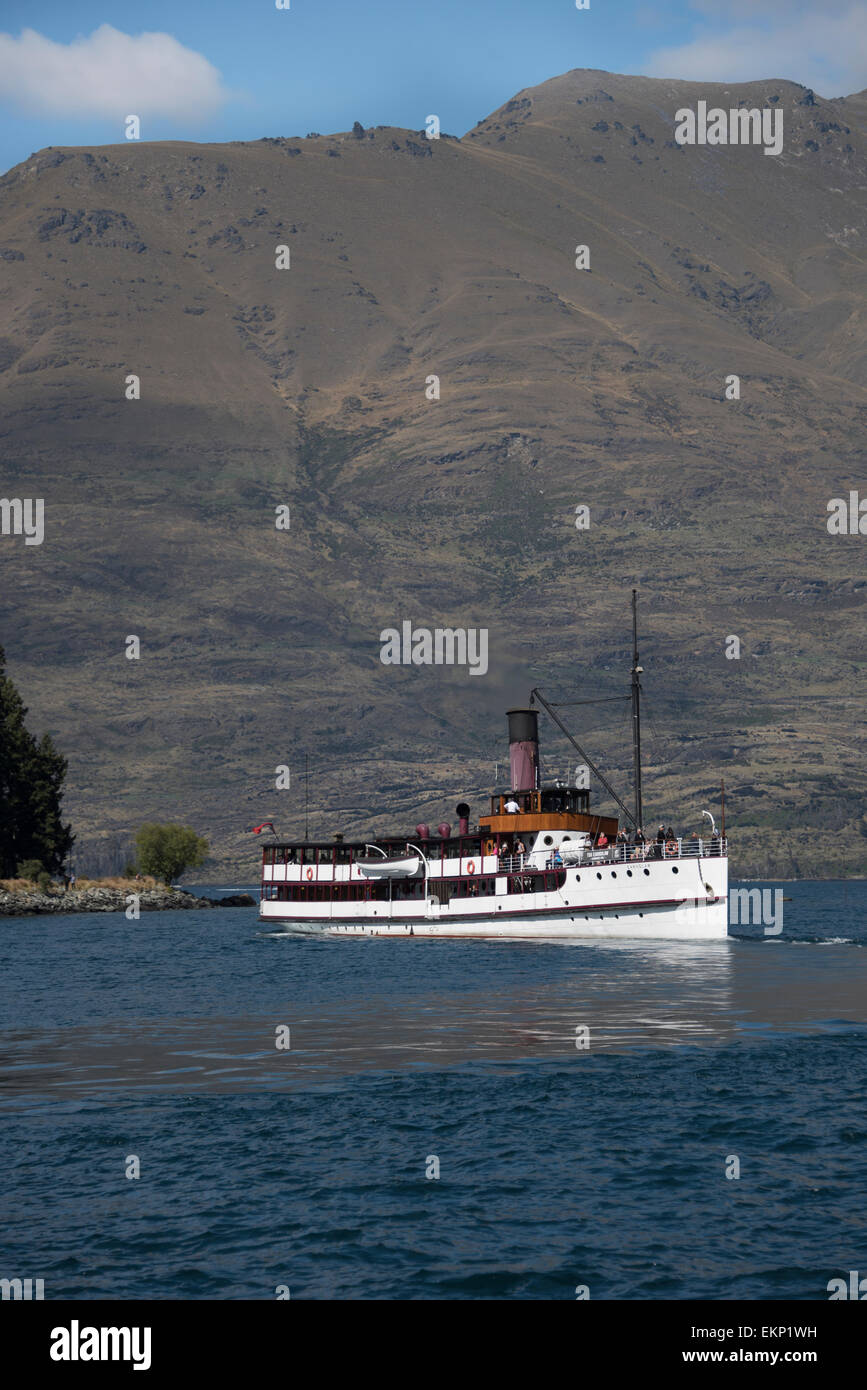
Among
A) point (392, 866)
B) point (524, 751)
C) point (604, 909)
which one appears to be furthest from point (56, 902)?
point (604, 909)

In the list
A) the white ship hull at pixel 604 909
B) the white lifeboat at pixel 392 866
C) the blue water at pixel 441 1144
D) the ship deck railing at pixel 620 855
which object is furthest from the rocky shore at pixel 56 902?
the blue water at pixel 441 1144

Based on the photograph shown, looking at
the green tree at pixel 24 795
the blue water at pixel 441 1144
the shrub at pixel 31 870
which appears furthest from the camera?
the shrub at pixel 31 870

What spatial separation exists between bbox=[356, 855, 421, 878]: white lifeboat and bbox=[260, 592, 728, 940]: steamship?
100 mm

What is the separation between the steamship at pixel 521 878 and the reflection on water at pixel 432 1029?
17.5m

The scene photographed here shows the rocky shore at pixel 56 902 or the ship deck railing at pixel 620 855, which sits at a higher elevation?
the ship deck railing at pixel 620 855

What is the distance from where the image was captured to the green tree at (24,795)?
171 metres

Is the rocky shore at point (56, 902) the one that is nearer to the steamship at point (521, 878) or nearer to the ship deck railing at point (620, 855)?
the steamship at point (521, 878)

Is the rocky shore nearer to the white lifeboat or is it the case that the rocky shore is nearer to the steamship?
the steamship

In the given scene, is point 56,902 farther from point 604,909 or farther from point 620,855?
point 604,909

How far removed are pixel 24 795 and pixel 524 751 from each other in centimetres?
7846

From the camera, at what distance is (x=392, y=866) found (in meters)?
118

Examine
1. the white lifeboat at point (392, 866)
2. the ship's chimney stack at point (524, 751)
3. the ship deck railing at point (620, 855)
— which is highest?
the ship's chimney stack at point (524, 751)
